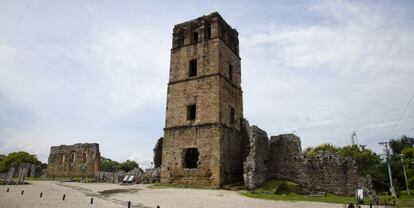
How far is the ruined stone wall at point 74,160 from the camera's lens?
28.5 metres

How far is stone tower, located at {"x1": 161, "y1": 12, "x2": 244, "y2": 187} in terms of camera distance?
19328mm

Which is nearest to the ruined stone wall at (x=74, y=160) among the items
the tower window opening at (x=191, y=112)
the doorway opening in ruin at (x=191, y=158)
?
the doorway opening in ruin at (x=191, y=158)

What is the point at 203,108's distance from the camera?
20531 mm

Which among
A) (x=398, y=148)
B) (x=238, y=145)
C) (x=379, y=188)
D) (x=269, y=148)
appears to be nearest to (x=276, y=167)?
(x=269, y=148)

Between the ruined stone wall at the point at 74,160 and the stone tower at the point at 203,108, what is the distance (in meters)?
10.9

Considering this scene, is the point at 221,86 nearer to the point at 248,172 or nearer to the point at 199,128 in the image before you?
the point at 199,128

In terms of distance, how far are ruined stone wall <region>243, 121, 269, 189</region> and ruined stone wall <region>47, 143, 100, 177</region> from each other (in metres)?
15.5

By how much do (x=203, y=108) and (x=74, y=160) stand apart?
16.5 metres

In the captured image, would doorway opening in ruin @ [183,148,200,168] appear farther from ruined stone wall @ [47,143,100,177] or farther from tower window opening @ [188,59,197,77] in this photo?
ruined stone wall @ [47,143,100,177]

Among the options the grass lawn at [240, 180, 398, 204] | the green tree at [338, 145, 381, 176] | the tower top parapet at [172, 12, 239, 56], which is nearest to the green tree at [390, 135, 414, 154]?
the green tree at [338, 145, 381, 176]

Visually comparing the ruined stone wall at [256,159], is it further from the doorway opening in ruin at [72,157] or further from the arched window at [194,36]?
the doorway opening in ruin at [72,157]

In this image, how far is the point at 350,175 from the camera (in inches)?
730

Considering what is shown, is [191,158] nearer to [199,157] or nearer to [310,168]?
[199,157]

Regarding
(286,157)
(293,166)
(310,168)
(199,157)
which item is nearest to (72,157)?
(199,157)
